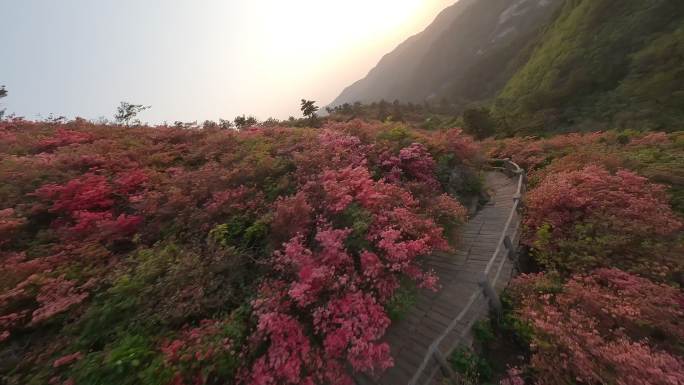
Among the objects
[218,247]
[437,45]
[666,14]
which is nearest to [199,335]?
[218,247]

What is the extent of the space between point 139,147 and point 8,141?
18.6 ft

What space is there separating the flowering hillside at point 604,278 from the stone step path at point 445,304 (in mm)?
893

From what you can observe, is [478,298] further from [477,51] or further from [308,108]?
[477,51]

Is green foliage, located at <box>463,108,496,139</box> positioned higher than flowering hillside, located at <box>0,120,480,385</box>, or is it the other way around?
flowering hillside, located at <box>0,120,480,385</box>

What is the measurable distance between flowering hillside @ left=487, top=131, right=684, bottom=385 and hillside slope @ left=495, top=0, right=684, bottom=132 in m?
14.7

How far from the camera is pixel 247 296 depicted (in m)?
6.15

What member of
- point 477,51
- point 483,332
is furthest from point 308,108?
point 477,51

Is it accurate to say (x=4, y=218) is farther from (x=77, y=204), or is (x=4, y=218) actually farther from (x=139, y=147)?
(x=139, y=147)

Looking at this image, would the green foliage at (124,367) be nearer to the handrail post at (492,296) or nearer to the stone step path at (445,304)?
the stone step path at (445,304)

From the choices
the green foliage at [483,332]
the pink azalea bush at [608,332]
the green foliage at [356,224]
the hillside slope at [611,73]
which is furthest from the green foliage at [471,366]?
the hillside slope at [611,73]

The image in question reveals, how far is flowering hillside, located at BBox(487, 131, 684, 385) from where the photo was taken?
4574mm

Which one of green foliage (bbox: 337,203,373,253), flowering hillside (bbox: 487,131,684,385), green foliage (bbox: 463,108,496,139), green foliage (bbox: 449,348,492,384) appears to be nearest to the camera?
flowering hillside (bbox: 487,131,684,385)

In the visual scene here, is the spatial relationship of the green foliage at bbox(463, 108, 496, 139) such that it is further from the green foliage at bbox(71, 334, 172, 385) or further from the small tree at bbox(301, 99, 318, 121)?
the green foliage at bbox(71, 334, 172, 385)

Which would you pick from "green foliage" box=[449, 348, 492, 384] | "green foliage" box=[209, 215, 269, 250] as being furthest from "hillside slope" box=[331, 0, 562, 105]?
"green foliage" box=[209, 215, 269, 250]
